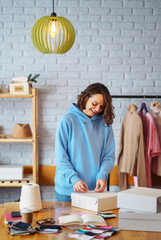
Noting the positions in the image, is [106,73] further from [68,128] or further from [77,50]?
[68,128]

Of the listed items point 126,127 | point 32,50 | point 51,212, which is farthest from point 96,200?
point 32,50

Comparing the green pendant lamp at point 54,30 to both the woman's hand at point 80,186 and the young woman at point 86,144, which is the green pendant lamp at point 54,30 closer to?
the young woman at point 86,144

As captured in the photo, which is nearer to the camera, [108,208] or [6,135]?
[108,208]

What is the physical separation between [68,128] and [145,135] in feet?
5.16

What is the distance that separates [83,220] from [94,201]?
0.60ft

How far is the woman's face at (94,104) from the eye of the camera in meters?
2.41

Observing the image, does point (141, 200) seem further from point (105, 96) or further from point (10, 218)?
point (105, 96)

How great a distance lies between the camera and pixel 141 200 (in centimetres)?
180

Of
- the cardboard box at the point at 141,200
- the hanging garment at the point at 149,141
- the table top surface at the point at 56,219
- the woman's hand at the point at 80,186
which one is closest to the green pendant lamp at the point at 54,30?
the woman's hand at the point at 80,186

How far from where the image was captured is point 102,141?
8.12 ft

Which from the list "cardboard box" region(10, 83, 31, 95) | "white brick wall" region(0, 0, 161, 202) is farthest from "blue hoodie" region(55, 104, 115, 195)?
"white brick wall" region(0, 0, 161, 202)

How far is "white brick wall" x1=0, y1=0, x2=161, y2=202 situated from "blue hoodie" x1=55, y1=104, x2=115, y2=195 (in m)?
1.54

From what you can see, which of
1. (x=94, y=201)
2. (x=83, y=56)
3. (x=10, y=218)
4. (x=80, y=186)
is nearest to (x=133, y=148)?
(x=83, y=56)

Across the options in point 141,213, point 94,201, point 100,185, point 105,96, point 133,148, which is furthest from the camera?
Result: point 133,148
